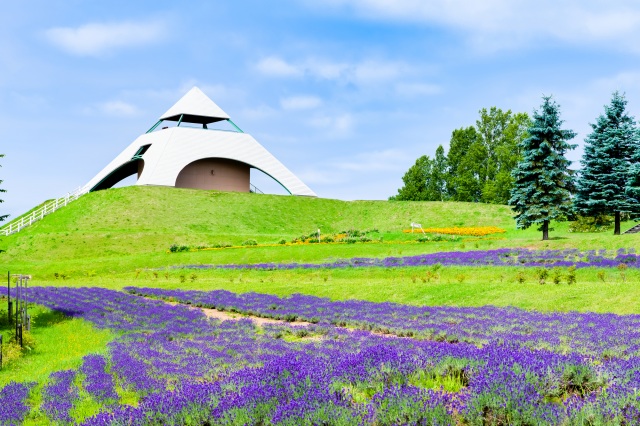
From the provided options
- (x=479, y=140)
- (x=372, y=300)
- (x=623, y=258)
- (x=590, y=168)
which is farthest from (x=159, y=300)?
(x=479, y=140)

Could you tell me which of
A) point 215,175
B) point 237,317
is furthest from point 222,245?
point 215,175

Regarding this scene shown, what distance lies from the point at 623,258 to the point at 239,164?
2249 inches

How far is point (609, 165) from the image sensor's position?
131 ft

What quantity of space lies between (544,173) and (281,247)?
58.9 ft

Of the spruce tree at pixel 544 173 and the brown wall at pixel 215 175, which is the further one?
the brown wall at pixel 215 175

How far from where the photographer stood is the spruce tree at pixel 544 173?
36562 mm

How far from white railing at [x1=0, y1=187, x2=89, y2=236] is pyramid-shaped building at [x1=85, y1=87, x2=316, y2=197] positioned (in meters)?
4.26

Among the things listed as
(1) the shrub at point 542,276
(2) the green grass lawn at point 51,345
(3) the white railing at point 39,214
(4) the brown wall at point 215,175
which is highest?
(4) the brown wall at point 215,175

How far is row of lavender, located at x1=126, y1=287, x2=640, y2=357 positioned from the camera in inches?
371

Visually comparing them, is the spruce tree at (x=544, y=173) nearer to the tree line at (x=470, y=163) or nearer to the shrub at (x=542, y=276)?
the shrub at (x=542, y=276)

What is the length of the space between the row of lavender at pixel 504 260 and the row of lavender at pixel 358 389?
51.7ft

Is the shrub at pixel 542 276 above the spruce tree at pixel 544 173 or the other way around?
the other way around

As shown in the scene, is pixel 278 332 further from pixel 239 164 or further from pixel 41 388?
pixel 239 164

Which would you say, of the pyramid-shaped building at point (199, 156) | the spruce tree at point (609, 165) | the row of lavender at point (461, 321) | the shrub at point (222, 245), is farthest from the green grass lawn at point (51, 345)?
the pyramid-shaped building at point (199, 156)
